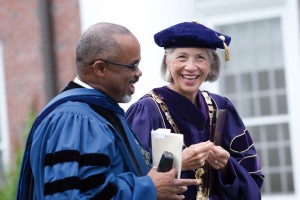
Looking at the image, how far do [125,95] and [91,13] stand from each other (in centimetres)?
350

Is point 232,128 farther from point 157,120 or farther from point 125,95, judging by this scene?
point 125,95

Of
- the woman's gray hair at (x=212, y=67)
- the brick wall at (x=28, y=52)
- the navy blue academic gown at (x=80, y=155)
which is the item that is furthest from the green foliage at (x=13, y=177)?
the navy blue academic gown at (x=80, y=155)

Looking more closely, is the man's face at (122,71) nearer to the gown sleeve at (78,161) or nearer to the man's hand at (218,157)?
the gown sleeve at (78,161)

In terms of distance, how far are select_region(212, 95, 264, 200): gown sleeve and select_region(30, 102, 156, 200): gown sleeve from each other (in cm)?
97

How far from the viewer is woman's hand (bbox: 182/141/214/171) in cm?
357

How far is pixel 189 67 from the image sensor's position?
3906 millimetres

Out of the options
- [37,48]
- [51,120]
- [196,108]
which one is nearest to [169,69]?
[196,108]

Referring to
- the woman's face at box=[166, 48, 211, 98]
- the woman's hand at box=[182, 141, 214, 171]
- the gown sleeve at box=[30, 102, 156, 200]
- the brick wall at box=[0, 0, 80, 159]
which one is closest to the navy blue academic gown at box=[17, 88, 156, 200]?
the gown sleeve at box=[30, 102, 156, 200]

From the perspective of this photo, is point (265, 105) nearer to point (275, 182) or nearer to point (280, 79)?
point (280, 79)

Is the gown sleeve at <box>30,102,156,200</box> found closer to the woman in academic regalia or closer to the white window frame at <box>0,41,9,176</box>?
the woman in academic regalia

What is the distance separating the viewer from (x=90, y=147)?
294 centimetres

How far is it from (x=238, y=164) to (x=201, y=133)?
0.26 m

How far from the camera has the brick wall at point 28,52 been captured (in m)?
9.20

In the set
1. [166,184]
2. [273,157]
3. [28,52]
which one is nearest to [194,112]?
[166,184]
